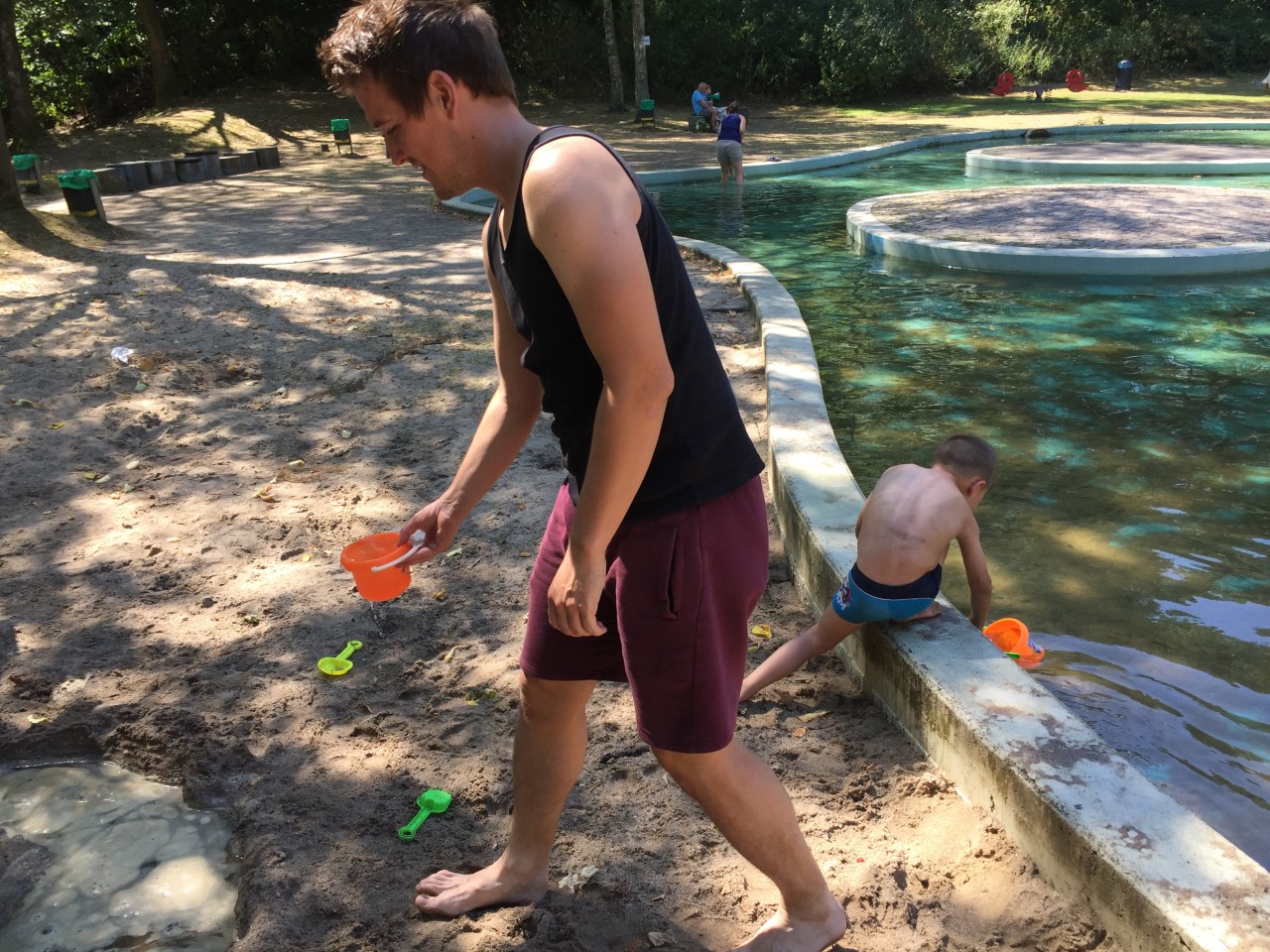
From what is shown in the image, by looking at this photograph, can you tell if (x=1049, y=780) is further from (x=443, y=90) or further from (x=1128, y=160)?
(x=1128, y=160)

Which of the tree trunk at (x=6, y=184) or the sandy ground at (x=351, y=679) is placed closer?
the sandy ground at (x=351, y=679)

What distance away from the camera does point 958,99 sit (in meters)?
27.1

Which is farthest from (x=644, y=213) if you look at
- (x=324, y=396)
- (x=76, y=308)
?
(x=76, y=308)

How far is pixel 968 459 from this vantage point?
3.31 m

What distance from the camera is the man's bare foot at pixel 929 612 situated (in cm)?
294

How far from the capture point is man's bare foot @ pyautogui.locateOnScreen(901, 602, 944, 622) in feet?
9.65

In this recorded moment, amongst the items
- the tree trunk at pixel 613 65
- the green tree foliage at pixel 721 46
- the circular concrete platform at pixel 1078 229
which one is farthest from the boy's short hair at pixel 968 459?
the green tree foliage at pixel 721 46

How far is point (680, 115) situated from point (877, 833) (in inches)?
1005

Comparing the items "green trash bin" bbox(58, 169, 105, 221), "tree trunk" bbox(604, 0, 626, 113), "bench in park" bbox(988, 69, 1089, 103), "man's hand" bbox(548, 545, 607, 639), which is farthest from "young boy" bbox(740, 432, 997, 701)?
"bench in park" bbox(988, 69, 1089, 103)

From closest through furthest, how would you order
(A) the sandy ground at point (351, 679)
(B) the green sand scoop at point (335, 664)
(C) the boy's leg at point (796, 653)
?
(A) the sandy ground at point (351, 679)
(C) the boy's leg at point (796, 653)
(B) the green sand scoop at point (335, 664)

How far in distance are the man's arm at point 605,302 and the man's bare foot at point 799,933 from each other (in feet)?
2.98

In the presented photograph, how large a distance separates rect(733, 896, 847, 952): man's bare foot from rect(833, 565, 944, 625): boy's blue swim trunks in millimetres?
953

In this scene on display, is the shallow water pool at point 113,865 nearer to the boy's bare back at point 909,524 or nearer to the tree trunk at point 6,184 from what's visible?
the boy's bare back at point 909,524

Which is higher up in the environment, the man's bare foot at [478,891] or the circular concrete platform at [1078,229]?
the man's bare foot at [478,891]
